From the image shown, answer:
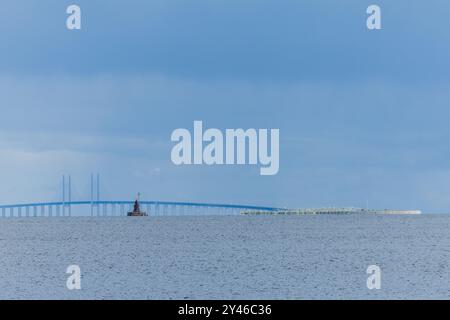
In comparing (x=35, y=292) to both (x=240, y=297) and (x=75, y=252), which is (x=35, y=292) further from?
(x=75, y=252)

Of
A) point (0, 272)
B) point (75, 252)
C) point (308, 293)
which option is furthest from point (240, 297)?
point (75, 252)

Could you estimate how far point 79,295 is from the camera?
5022cm

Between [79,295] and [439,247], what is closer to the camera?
[79,295]

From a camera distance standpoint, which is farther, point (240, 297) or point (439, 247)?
point (439, 247)
